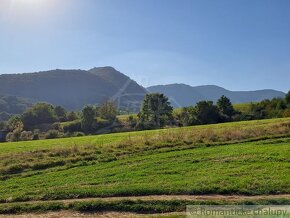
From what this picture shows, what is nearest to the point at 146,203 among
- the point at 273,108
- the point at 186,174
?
Result: the point at 186,174

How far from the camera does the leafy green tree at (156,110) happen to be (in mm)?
113375

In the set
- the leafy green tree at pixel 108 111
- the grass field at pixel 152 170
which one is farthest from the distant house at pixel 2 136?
the grass field at pixel 152 170

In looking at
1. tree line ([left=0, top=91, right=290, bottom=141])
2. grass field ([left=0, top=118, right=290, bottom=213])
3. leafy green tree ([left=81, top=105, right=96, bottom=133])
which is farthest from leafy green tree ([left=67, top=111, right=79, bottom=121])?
grass field ([left=0, top=118, right=290, bottom=213])

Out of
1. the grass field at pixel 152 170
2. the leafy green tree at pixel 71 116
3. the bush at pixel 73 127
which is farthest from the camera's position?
the leafy green tree at pixel 71 116

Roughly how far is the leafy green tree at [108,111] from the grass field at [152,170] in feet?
317

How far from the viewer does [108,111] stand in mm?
139625

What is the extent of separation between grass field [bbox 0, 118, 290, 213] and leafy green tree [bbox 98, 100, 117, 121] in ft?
317

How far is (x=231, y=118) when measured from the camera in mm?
103750

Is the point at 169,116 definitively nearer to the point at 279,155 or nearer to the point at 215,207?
the point at 279,155

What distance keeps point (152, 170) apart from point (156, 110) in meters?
88.4

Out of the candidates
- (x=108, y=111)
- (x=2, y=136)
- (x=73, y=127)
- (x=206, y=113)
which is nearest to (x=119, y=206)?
(x=206, y=113)

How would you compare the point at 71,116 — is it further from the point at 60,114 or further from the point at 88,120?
the point at 88,120

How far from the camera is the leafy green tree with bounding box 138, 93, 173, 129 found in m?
113

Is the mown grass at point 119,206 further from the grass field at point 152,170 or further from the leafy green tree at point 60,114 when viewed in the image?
the leafy green tree at point 60,114
